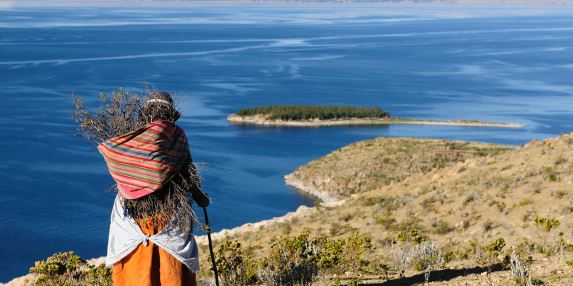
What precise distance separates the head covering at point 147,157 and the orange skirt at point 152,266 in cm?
36

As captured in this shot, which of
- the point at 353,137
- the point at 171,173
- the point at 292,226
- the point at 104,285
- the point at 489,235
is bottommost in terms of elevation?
the point at 353,137

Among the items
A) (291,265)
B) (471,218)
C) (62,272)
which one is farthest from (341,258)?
(471,218)

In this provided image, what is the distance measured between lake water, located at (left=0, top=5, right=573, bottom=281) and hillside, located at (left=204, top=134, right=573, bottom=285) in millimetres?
5289

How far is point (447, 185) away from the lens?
22.1 metres

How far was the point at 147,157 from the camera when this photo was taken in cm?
563

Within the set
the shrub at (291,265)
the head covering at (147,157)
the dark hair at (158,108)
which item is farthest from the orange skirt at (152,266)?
the shrub at (291,265)

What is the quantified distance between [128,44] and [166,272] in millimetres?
184085

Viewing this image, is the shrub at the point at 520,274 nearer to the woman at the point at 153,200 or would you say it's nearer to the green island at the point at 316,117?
the woman at the point at 153,200

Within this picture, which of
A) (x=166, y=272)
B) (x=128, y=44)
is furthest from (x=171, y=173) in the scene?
(x=128, y=44)

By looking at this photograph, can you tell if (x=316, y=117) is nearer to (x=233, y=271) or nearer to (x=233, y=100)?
(x=233, y=100)

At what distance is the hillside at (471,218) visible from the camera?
11.0 meters

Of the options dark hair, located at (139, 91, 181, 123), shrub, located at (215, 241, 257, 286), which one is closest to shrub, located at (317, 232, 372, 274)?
shrub, located at (215, 241, 257, 286)

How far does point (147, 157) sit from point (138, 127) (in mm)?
410

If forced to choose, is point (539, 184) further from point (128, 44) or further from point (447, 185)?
point (128, 44)
